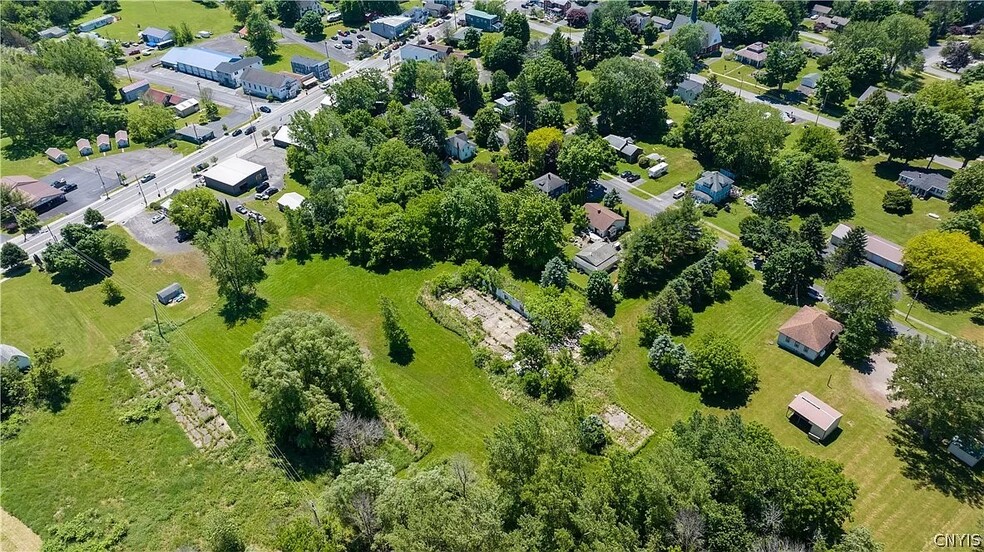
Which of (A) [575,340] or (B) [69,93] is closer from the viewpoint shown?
(A) [575,340]

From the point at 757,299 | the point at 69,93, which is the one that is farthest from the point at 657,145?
the point at 69,93

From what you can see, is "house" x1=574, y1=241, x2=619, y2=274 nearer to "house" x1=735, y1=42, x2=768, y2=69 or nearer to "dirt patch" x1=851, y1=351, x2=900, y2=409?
"dirt patch" x1=851, y1=351, x2=900, y2=409

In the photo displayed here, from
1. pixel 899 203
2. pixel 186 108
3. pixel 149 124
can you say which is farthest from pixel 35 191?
pixel 899 203

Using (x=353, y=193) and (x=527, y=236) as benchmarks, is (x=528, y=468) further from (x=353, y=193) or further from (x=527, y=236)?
(x=353, y=193)

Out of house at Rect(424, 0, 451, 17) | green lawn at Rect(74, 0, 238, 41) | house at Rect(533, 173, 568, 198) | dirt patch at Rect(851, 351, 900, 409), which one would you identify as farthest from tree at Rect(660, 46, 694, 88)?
green lawn at Rect(74, 0, 238, 41)

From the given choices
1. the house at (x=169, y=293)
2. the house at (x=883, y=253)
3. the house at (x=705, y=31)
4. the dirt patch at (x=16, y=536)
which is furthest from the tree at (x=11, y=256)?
the house at (x=705, y=31)

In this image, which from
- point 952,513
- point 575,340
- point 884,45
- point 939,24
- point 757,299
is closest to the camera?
point 952,513
